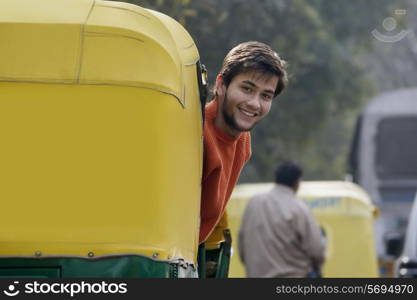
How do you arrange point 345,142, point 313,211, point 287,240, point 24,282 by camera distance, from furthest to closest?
point 345,142 → point 313,211 → point 287,240 → point 24,282

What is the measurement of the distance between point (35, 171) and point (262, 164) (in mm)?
15978

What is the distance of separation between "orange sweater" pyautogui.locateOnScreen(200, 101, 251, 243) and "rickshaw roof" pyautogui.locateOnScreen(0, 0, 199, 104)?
0.58 m

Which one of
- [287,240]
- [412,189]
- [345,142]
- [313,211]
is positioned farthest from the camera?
[345,142]

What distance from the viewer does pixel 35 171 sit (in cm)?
473

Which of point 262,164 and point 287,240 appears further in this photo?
point 262,164

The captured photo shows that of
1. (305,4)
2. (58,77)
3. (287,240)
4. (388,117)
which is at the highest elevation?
(305,4)

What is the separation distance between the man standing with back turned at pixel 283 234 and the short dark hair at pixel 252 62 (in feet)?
13.5

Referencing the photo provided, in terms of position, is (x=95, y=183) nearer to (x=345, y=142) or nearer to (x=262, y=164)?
(x=262, y=164)

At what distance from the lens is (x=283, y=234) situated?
979 cm

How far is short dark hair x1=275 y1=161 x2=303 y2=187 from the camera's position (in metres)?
9.88

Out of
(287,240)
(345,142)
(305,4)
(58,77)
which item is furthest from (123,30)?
(345,142)

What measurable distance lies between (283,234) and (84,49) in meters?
5.19

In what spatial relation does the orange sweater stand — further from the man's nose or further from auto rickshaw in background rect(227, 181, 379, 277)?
auto rickshaw in background rect(227, 181, 379, 277)
